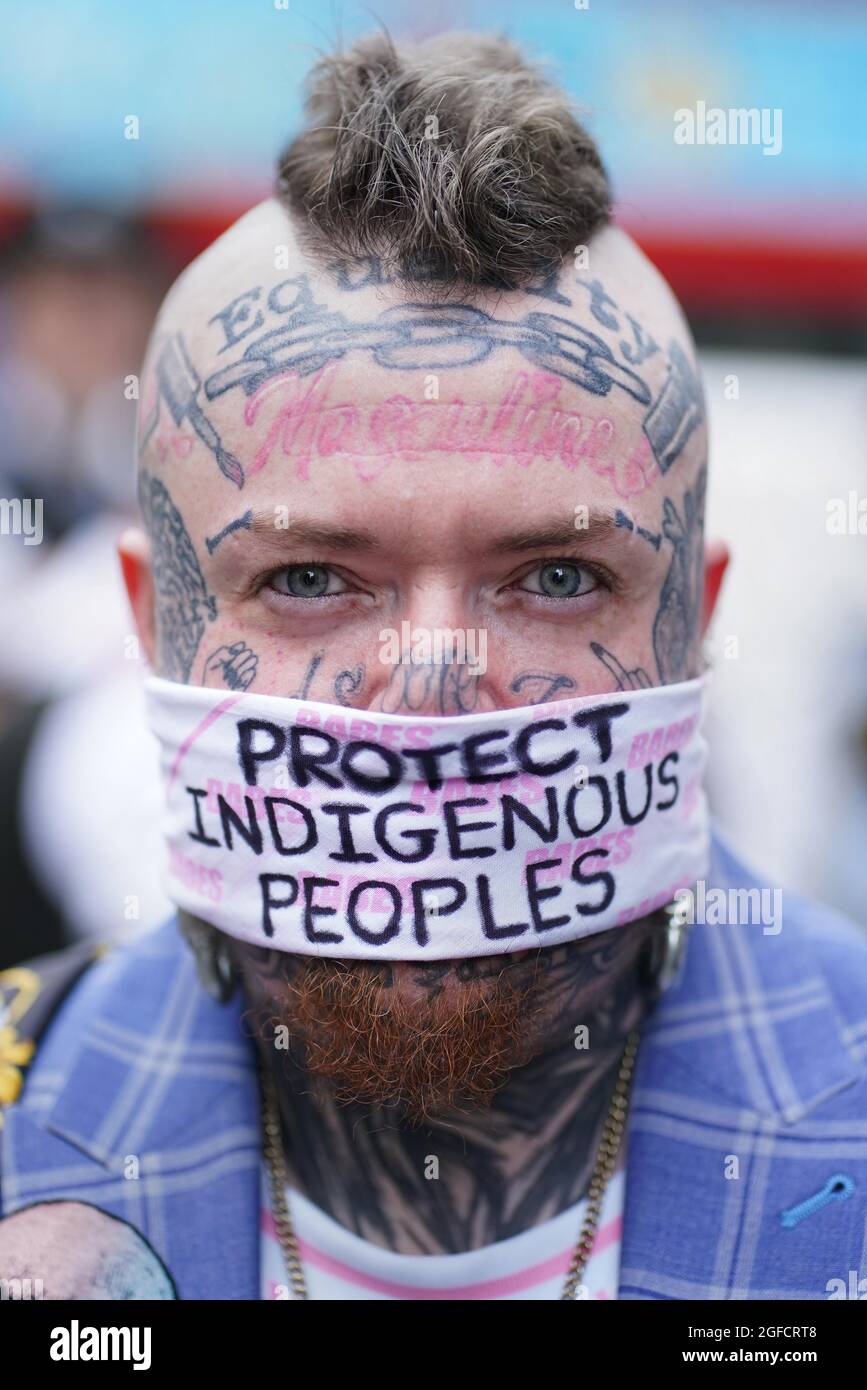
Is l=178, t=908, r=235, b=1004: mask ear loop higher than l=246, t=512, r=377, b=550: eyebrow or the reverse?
the reverse

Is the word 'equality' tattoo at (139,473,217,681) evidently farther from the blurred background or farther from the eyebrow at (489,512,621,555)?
the blurred background

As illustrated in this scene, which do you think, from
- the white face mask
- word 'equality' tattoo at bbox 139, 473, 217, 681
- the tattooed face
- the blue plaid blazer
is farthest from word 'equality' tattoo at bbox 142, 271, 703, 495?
the blue plaid blazer

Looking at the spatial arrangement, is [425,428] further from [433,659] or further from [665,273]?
[665,273]

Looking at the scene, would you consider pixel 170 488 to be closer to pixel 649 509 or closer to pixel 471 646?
pixel 471 646

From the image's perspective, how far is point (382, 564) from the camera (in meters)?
1.97

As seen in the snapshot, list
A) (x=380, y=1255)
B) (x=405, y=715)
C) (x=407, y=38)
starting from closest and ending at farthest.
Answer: (x=405, y=715) < (x=380, y=1255) < (x=407, y=38)

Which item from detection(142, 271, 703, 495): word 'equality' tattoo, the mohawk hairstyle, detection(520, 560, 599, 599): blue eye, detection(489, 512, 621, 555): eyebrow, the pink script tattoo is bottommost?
detection(520, 560, 599, 599): blue eye

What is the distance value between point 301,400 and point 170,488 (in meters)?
0.30

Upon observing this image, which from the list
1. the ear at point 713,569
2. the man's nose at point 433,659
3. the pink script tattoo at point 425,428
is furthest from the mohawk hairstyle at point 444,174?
the ear at point 713,569

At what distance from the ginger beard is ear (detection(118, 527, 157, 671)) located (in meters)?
0.65

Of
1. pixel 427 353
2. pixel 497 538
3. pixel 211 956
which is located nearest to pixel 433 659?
pixel 497 538

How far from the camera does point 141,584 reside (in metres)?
2.40

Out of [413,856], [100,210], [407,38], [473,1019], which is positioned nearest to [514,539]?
[413,856]

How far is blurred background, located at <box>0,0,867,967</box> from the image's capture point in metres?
5.79
